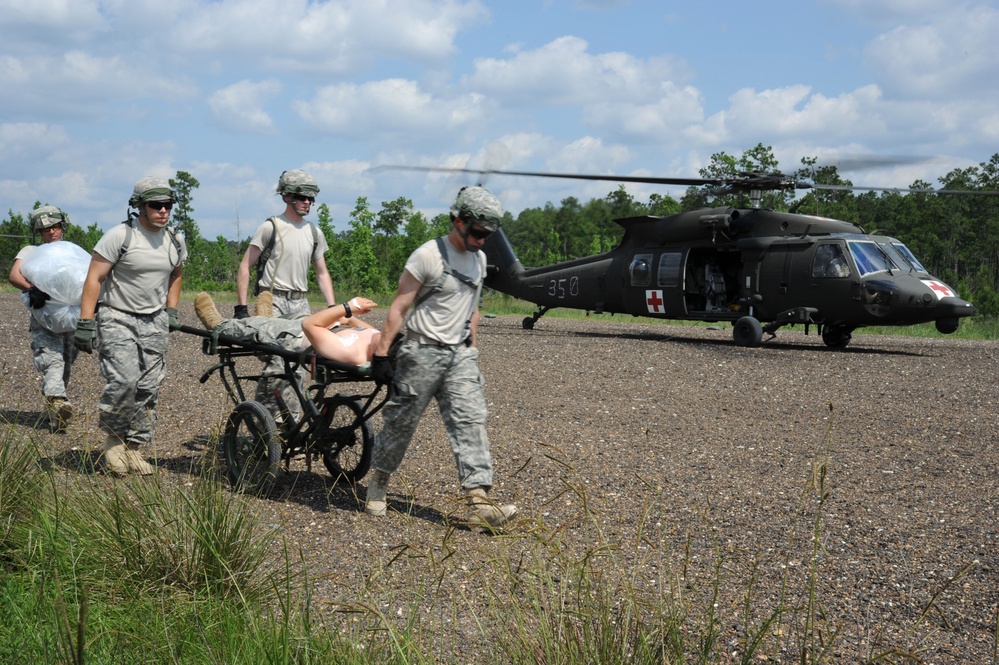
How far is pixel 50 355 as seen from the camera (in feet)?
24.6

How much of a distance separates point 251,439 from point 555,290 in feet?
45.8

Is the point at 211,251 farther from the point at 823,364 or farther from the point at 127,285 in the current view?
the point at 127,285

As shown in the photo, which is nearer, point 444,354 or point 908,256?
Result: point 444,354

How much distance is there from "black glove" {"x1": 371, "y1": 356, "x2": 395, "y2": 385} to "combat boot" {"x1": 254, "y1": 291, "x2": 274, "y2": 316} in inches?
55.4

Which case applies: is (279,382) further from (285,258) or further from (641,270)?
(641,270)

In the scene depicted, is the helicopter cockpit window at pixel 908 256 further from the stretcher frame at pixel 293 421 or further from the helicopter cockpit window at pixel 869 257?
the stretcher frame at pixel 293 421

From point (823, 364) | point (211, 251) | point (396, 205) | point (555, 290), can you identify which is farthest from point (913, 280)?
point (211, 251)

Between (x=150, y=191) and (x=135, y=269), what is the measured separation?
0.49 m

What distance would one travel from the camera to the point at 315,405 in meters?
5.50

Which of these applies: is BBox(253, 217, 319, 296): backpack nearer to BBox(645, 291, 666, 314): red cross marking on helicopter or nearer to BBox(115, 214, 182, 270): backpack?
BBox(115, 214, 182, 270): backpack

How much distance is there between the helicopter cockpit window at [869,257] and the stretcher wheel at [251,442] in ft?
37.5

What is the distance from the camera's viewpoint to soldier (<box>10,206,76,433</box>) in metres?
7.34

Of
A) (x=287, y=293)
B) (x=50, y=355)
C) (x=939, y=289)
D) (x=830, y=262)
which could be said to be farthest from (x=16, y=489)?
(x=939, y=289)

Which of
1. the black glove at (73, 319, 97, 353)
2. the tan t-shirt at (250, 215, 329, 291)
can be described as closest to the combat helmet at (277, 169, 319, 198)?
the tan t-shirt at (250, 215, 329, 291)
